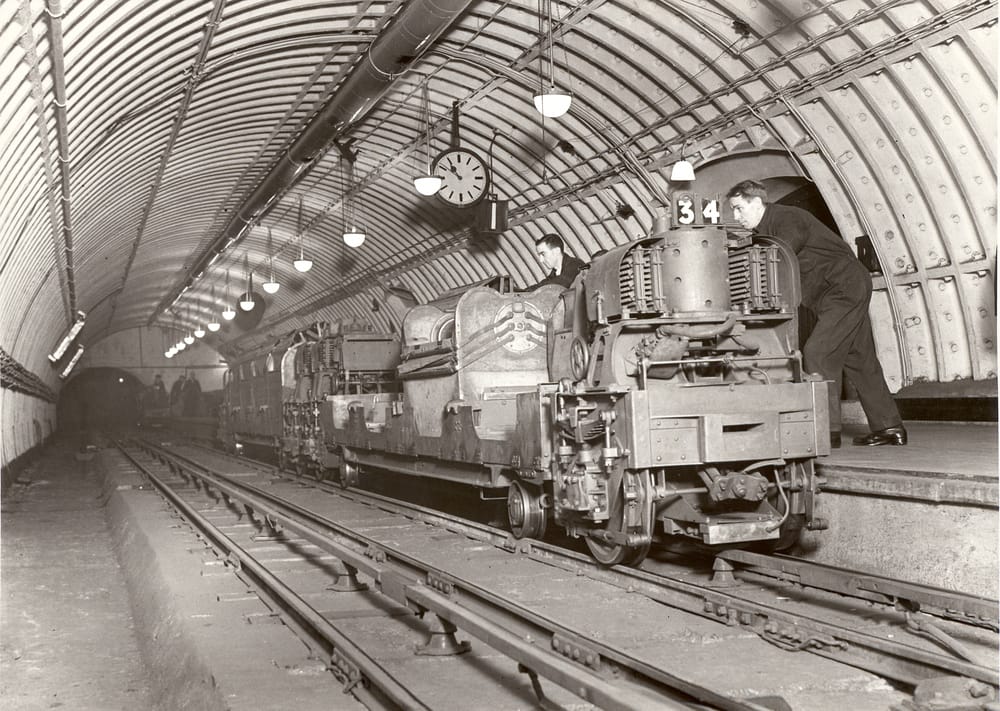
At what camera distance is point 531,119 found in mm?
17000

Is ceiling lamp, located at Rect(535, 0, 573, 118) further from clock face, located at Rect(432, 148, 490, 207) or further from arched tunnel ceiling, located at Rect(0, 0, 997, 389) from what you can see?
clock face, located at Rect(432, 148, 490, 207)

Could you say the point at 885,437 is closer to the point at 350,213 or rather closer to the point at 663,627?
the point at 663,627

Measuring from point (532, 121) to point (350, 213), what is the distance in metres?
9.09

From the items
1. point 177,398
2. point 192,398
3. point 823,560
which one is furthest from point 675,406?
point 177,398

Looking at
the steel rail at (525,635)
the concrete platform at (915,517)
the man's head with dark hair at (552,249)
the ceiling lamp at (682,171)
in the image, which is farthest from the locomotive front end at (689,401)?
the ceiling lamp at (682,171)

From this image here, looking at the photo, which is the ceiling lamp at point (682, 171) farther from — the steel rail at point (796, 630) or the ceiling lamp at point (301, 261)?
the ceiling lamp at point (301, 261)

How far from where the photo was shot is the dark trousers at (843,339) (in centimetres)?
842

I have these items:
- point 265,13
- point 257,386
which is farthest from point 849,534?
point 257,386

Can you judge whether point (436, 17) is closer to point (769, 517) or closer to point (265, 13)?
point (265, 13)

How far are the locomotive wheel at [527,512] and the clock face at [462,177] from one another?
27.9 ft

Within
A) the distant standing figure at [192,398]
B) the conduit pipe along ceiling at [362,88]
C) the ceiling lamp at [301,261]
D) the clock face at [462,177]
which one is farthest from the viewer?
the distant standing figure at [192,398]

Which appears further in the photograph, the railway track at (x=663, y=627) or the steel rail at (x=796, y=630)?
the steel rail at (x=796, y=630)

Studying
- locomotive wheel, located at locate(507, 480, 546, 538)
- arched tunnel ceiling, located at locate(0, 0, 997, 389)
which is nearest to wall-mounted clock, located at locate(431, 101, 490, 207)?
arched tunnel ceiling, located at locate(0, 0, 997, 389)

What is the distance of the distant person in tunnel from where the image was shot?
8422mm
